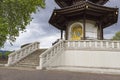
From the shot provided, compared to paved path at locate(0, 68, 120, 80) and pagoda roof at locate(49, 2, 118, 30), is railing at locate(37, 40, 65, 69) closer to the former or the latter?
paved path at locate(0, 68, 120, 80)

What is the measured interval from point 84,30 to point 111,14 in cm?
361

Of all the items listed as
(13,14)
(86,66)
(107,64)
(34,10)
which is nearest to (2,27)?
(13,14)

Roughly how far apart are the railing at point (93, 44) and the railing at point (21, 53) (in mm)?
4783

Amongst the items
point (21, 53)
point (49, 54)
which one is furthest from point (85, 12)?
point (21, 53)

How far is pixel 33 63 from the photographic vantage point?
55.6ft

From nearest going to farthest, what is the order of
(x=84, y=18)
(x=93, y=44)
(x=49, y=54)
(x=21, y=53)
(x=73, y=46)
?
(x=49, y=54), (x=93, y=44), (x=73, y=46), (x=21, y=53), (x=84, y=18)

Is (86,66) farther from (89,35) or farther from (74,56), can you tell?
(89,35)

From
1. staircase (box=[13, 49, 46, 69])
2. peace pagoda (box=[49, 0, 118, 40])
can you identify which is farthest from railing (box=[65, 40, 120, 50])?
staircase (box=[13, 49, 46, 69])

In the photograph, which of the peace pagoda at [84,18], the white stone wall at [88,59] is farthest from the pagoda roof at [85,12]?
the white stone wall at [88,59]

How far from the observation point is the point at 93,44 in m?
17.1

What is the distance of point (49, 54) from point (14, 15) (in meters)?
5.10

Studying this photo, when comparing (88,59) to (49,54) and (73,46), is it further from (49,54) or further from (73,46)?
(49,54)

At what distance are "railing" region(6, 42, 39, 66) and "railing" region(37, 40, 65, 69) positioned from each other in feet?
12.7

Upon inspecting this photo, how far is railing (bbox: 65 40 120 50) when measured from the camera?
1656 centimetres
